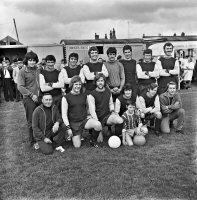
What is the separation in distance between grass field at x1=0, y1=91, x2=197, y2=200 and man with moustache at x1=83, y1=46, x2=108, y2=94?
1.19 metres

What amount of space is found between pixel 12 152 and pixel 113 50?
8.33 ft

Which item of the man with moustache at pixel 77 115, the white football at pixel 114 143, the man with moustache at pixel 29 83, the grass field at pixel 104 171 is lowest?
the grass field at pixel 104 171

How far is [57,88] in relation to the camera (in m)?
4.84

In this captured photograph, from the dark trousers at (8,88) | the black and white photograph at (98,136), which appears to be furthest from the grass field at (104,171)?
the dark trousers at (8,88)

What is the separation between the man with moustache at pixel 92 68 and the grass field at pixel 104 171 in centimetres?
119

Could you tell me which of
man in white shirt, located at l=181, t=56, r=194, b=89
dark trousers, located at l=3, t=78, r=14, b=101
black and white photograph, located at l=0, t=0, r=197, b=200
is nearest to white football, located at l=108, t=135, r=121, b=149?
black and white photograph, located at l=0, t=0, r=197, b=200

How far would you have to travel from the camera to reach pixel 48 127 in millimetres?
4512

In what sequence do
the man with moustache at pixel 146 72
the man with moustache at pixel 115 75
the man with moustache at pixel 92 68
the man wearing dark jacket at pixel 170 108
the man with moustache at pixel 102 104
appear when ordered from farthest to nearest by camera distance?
the man with moustache at pixel 146 72 < the man wearing dark jacket at pixel 170 108 < the man with moustache at pixel 115 75 < the man with moustache at pixel 92 68 < the man with moustache at pixel 102 104

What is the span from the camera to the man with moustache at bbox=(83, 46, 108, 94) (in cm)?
491

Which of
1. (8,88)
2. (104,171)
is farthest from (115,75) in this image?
(8,88)

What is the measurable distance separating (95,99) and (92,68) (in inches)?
25.7

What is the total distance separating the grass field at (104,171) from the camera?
2959 mm

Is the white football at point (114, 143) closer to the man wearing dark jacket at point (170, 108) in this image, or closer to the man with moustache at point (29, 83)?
the man wearing dark jacket at point (170, 108)

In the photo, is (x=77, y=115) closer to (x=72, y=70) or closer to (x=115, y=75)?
(x=72, y=70)
